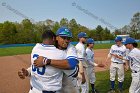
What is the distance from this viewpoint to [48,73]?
3.29 m

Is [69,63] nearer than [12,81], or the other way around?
[69,63]

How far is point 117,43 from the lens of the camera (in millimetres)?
9727

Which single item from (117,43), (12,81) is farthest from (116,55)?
(12,81)

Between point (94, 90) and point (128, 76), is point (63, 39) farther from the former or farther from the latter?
point (128, 76)

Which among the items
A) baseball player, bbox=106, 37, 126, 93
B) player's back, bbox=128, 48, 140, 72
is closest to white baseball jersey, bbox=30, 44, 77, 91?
player's back, bbox=128, 48, 140, 72

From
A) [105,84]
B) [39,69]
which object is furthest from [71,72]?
[105,84]

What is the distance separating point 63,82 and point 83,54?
10.9ft

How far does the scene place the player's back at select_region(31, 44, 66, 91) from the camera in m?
3.29

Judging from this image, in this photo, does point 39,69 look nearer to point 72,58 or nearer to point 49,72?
point 49,72

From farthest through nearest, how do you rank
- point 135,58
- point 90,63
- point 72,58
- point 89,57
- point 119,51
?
1. point 119,51
2. point 89,57
3. point 90,63
4. point 135,58
5. point 72,58

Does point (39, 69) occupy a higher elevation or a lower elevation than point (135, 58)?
higher

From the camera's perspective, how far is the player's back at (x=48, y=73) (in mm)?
3285

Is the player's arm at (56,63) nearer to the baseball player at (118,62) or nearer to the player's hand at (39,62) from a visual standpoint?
the player's hand at (39,62)

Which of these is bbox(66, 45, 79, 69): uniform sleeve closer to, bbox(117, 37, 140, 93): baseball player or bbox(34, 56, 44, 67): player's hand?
bbox(34, 56, 44, 67): player's hand
